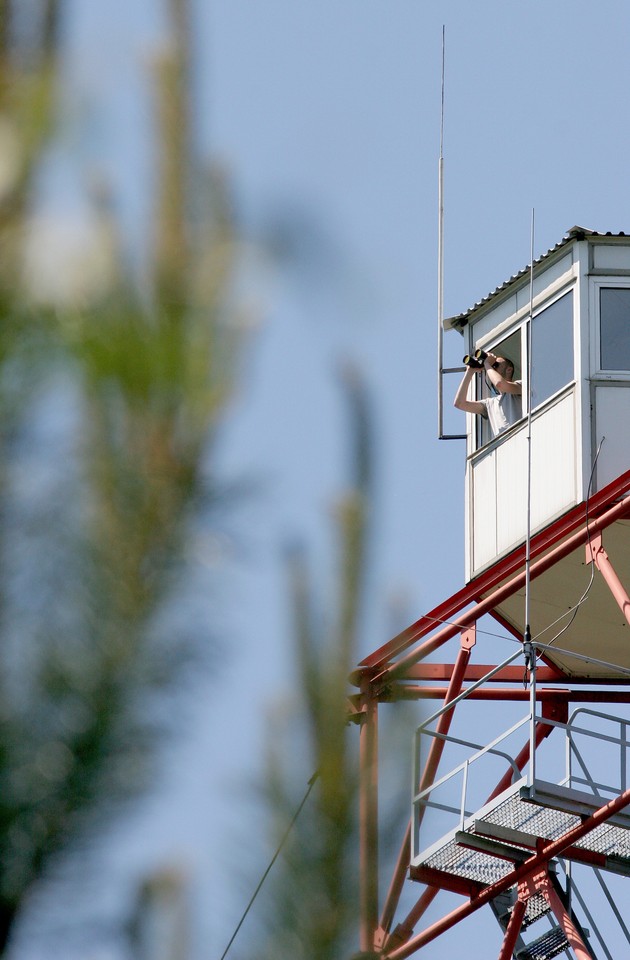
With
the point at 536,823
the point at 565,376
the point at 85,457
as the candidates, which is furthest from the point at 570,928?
the point at 85,457

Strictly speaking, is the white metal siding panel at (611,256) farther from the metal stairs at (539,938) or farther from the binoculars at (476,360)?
the metal stairs at (539,938)

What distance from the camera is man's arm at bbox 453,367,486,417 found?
1739 cm

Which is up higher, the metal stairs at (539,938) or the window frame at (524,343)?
the window frame at (524,343)

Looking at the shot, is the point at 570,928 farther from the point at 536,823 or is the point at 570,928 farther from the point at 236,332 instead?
the point at 236,332

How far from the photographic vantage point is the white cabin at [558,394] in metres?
15.8

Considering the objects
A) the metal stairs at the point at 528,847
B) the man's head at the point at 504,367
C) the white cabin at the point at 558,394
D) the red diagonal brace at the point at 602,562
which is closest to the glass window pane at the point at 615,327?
the white cabin at the point at 558,394

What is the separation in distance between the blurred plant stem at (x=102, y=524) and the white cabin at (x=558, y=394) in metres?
13.3

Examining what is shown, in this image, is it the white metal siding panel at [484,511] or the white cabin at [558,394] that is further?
the white metal siding panel at [484,511]

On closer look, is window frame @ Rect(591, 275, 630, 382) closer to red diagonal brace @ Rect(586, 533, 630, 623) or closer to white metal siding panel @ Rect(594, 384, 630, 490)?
white metal siding panel @ Rect(594, 384, 630, 490)

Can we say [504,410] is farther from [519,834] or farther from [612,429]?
[519,834]

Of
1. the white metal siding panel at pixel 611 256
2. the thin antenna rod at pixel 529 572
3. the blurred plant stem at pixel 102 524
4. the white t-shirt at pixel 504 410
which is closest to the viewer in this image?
the blurred plant stem at pixel 102 524

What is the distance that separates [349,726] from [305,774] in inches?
4.6

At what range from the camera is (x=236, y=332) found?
229 centimetres

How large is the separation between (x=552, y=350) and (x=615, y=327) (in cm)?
66
